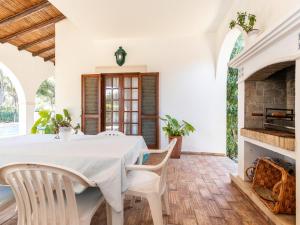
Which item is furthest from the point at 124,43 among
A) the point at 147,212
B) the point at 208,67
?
the point at 147,212

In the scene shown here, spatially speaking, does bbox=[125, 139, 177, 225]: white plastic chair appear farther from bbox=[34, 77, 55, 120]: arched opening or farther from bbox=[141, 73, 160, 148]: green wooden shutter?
bbox=[34, 77, 55, 120]: arched opening

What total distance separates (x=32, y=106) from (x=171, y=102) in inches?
216

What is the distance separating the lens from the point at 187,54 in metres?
4.80

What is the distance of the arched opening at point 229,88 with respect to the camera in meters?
4.19

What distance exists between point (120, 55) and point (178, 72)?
1522 mm

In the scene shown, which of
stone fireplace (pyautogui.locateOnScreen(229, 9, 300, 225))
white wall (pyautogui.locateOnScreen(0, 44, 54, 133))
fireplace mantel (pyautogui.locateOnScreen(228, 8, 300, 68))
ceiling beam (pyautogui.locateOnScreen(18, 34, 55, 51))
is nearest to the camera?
fireplace mantel (pyautogui.locateOnScreen(228, 8, 300, 68))

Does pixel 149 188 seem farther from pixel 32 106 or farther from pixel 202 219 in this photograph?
pixel 32 106

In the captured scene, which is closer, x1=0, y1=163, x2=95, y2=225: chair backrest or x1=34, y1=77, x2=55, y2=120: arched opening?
x1=0, y1=163, x2=95, y2=225: chair backrest

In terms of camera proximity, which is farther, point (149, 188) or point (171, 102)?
point (171, 102)

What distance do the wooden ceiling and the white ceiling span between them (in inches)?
44.5

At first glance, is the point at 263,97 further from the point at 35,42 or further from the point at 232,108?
the point at 35,42

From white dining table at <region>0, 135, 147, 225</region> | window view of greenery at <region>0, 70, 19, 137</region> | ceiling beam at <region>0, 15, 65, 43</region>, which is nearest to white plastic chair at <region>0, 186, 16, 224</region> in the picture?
white dining table at <region>0, 135, 147, 225</region>

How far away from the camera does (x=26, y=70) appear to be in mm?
6887

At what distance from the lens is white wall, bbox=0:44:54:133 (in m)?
6.10
